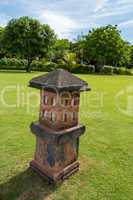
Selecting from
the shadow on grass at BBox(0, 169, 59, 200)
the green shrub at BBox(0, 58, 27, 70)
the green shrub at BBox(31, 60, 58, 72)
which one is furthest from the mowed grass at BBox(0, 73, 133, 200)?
the green shrub at BBox(0, 58, 27, 70)

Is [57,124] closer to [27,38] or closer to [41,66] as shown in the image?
[27,38]

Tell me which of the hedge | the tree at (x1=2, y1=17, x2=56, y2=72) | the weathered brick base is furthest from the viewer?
the hedge

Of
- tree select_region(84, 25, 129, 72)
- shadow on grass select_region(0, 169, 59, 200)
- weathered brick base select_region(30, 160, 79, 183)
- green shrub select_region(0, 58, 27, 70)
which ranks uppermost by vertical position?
tree select_region(84, 25, 129, 72)

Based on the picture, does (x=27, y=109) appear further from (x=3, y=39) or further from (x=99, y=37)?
(x=99, y=37)

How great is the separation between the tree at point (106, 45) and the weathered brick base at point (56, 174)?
3072cm

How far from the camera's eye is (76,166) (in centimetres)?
317

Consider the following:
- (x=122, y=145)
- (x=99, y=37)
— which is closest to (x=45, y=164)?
(x=122, y=145)

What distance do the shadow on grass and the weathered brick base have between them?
0.23 ft

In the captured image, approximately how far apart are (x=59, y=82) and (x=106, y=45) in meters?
31.4

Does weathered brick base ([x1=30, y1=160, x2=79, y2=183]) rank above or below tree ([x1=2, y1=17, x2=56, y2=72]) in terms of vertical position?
below

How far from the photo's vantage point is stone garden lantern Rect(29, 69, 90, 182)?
8.70 ft

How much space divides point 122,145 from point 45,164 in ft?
6.59

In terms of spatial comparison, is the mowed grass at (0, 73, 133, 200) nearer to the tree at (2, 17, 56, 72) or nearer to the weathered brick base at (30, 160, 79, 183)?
the weathered brick base at (30, 160, 79, 183)

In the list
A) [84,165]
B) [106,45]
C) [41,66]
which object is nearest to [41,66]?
[41,66]
